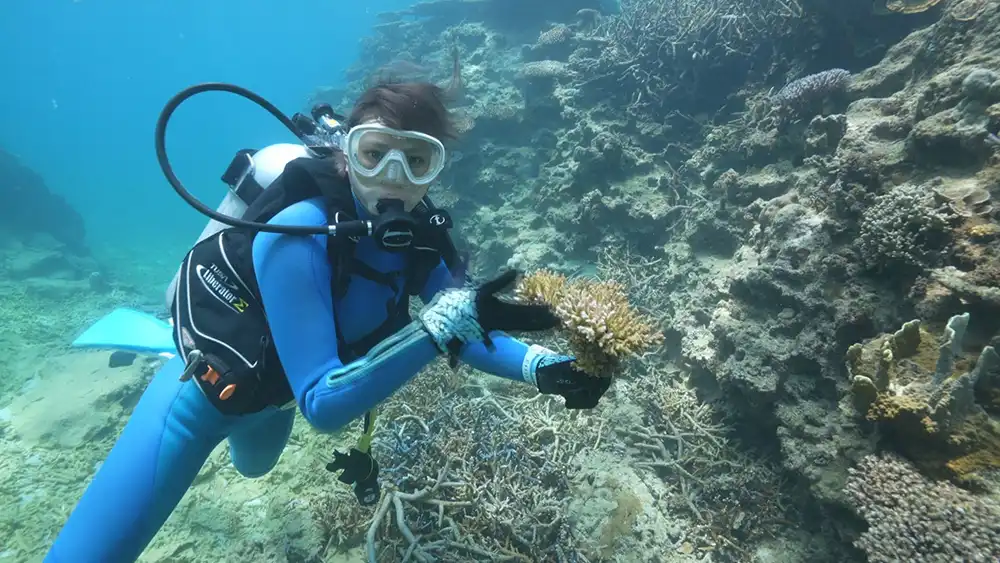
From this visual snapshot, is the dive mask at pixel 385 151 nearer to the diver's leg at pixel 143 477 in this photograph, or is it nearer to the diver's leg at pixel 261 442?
the diver's leg at pixel 143 477

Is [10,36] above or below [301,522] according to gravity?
below

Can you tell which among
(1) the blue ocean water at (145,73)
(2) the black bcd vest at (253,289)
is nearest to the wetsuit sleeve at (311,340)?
(2) the black bcd vest at (253,289)

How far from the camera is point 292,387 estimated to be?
78.5 inches

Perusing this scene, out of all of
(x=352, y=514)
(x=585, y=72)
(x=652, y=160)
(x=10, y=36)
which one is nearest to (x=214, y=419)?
(x=352, y=514)

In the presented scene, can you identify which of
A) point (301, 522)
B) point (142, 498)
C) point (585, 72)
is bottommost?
point (301, 522)

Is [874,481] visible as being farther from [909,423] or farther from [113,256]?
[113,256]


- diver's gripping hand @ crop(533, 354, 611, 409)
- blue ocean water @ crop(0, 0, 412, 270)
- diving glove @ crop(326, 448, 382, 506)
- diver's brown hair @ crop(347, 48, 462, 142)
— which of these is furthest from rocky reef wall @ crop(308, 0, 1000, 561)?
blue ocean water @ crop(0, 0, 412, 270)

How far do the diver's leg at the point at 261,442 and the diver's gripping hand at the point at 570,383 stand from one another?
2.35m

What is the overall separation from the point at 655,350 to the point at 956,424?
2.99 meters

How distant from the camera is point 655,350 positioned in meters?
5.49

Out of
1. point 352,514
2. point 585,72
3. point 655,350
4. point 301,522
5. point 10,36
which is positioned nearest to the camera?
point 352,514

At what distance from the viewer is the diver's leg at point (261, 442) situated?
362 centimetres

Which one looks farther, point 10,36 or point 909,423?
point 10,36

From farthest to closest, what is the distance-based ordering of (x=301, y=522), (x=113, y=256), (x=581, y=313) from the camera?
1. (x=113, y=256)
2. (x=301, y=522)
3. (x=581, y=313)
